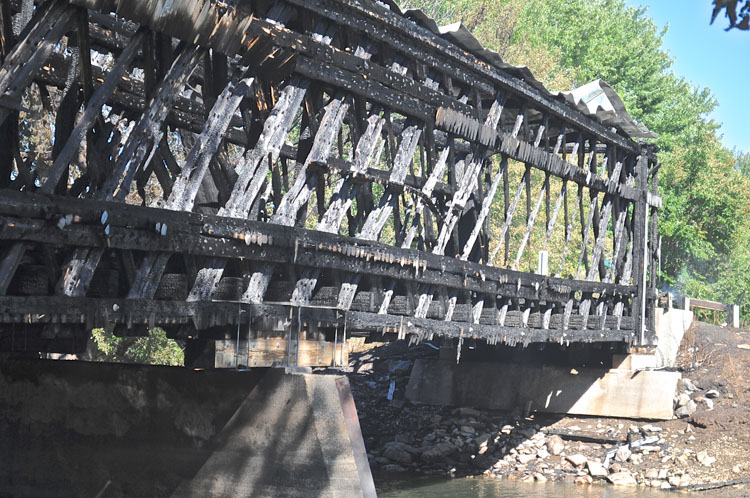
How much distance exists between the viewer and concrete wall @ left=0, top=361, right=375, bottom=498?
8883 mm

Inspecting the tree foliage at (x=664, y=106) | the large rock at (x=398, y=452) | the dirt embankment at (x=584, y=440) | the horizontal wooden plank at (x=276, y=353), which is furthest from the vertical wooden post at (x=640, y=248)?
the tree foliage at (x=664, y=106)

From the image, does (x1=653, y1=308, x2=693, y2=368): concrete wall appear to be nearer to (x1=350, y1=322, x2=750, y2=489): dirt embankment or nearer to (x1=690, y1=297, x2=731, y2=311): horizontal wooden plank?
(x1=350, y1=322, x2=750, y2=489): dirt embankment

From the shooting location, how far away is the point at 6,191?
6.91 metres

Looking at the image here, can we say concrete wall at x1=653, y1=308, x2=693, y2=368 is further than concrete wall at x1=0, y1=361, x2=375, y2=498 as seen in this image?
Yes

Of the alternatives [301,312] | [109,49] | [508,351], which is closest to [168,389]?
[301,312]

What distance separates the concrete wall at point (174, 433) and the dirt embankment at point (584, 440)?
34.0ft

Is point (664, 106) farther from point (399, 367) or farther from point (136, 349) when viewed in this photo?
point (136, 349)

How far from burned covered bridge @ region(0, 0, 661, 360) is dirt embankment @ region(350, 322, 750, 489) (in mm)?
4801

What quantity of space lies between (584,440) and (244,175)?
1371cm

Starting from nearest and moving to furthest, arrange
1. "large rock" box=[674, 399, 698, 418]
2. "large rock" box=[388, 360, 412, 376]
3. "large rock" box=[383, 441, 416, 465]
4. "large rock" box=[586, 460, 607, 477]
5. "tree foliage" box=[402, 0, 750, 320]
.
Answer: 1. "large rock" box=[586, 460, 607, 477]
2. "large rock" box=[383, 441, 416, 465]
3. "large rock" box=[674, 399, 698, 418]
4. "large rock" box=[388, 360, 412, 376]
5. "tree foliage" box=[402, 0, 750, 320]

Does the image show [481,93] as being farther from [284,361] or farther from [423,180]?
[284,361]

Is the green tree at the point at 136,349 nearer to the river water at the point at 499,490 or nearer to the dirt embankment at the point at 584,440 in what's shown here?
the dirt embankment at the point at 584,440

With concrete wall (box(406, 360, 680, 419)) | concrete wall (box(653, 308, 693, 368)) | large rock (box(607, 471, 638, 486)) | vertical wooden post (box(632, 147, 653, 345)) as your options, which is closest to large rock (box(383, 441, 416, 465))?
concrete wall (box(406, 360, 680, 419))

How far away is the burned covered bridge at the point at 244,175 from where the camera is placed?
24.4ft
